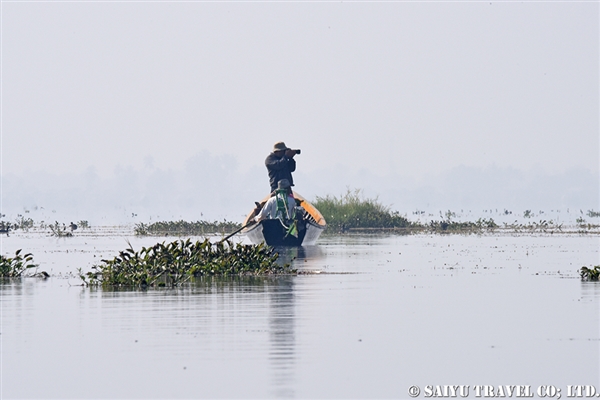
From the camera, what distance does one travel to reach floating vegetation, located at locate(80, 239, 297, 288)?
24891mm

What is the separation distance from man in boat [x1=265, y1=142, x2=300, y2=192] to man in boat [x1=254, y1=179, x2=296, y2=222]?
406 mm

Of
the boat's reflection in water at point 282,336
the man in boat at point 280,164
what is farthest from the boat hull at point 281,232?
the boat's reflection in water at point 282,336

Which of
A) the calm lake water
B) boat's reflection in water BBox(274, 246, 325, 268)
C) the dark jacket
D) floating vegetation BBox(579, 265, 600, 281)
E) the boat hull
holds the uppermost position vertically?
the dark jacket

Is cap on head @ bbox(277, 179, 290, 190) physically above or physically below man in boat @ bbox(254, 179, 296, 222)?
above

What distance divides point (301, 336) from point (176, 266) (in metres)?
10.4

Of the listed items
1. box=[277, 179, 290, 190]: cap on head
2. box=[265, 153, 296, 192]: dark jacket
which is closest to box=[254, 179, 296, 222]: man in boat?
box=[277, 179, 290, 190]: cap on head

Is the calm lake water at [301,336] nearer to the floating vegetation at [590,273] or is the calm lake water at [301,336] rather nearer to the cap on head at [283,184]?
the floating vegetation at [590,273]

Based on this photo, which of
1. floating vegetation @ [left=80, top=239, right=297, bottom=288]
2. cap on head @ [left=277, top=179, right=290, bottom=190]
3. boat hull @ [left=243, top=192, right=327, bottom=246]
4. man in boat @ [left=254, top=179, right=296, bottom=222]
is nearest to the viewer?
floating vegetation @ [left=80, top=239, right=297, bottom=288]

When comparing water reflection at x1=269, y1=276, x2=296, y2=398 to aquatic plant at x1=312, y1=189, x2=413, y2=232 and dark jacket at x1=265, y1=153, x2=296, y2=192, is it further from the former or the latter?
aquatic plant at x1=312, y1=189, x2=413, y2=232

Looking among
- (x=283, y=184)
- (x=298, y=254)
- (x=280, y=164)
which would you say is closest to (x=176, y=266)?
(x=298, y=254)

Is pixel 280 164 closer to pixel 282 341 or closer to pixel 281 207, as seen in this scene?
pixel 281 207

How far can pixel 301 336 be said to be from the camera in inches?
668

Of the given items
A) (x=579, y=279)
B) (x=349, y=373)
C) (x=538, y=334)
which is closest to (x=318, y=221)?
(x=579, y=279)

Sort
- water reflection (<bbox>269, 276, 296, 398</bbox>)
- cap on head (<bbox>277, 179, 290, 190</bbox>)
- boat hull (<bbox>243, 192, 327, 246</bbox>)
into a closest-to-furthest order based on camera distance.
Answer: water reflection (<bbox>269, 276, 296, 398</bbox>) < cap on head (<bbox>277, 179, 290, 190</bbox>) < boat hull (<bbox>243, 192, 327, 246</bbox>)
